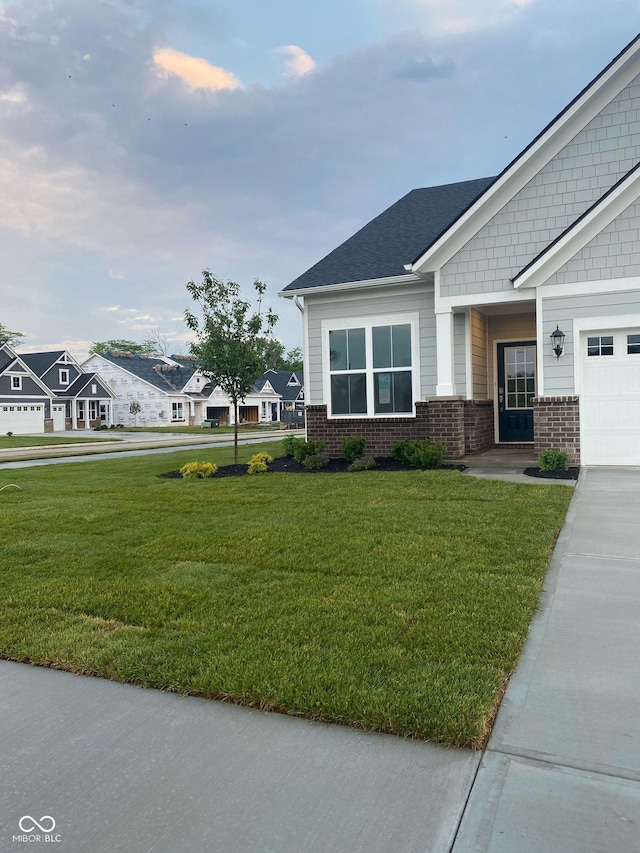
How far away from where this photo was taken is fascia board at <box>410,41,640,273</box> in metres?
10.7

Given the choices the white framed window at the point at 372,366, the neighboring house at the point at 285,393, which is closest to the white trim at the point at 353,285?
the white framed window at the point at 372,366

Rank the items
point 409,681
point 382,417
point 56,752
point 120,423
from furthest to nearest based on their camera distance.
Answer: point 120,423
point 382,417
point 409,681
point 56,752

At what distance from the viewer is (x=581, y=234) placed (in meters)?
10.4

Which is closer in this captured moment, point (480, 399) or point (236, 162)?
point (480, 399)

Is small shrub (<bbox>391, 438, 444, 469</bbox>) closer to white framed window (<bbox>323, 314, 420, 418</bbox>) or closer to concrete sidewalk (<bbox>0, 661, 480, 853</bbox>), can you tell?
white framed window (<bbox>323, 314, 420, 418</bbox>)

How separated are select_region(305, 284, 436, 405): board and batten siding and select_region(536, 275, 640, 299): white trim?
264 cm

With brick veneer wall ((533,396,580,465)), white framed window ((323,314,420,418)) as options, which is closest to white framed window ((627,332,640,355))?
brick veneer wall ((533,396,580,465))

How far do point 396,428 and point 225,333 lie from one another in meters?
4.24

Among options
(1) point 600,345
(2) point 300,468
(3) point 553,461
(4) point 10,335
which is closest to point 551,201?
(1) point 600,345

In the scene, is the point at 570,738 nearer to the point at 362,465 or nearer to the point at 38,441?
the point at 362,465

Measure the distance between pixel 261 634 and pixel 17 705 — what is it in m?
1.37

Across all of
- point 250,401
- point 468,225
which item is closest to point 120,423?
point 250,401

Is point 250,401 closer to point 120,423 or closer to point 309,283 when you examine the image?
point 120,423

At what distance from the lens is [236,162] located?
21453mm
